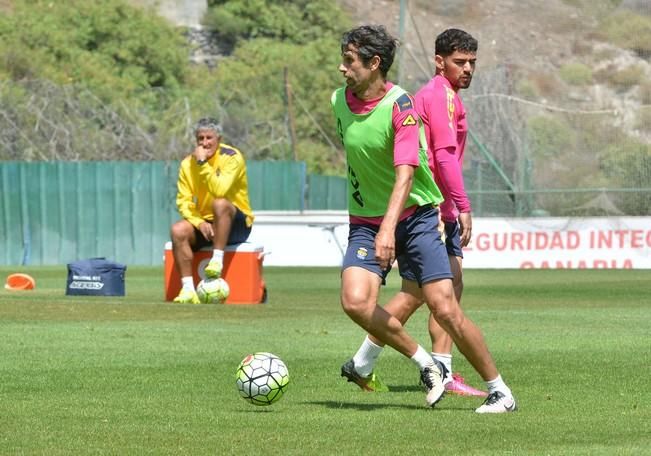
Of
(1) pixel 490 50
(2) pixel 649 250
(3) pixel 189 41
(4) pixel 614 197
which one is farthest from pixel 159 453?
(3) pixel 189 41

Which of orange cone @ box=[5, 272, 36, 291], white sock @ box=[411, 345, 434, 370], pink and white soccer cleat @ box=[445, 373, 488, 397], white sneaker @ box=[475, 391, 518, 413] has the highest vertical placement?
white sock @ box=[411, 345, 434, 370]

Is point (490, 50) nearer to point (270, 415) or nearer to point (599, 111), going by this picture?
point (599, 111)

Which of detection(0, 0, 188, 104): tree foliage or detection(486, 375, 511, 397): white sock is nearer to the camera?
detection(486, 375, 511, 397): white sock

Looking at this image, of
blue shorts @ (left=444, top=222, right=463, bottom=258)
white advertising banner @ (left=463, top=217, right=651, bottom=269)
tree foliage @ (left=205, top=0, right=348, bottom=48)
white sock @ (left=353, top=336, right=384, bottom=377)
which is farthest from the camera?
tree foliage @ (left=205, top=0, right=348, bottom=48)

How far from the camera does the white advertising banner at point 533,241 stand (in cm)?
2875

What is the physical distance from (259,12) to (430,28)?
137 ft

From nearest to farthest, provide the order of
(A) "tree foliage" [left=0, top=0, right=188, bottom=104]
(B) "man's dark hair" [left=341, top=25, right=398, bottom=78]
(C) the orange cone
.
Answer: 1. (B) "man's dark hair" [left=341, top=25, right=398, bottom=78]
2. (C) the orange cone
3. (A) "tree foliage" [left=0, top=0, right=188, bottom=104]

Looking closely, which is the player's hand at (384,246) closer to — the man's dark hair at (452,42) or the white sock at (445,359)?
the white sock at (445,359)

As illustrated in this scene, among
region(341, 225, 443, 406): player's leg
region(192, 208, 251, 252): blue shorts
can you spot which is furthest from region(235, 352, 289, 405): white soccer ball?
region(192, 208, 251, 252): blue shorts

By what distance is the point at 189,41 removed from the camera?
81.5 metres

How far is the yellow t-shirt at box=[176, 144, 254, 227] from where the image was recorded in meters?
17.9

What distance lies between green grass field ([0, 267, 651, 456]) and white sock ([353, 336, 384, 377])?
0.16 meters

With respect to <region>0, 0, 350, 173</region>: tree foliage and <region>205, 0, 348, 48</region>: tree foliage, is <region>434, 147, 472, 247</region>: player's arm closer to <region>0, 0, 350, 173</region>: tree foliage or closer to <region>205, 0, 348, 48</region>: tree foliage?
<region>0, 0, 350, 173</region>: tree foliage

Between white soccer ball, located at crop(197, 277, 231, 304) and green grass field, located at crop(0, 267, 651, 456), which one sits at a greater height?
green grass field, located at crop(0, 267, 651, 456)
